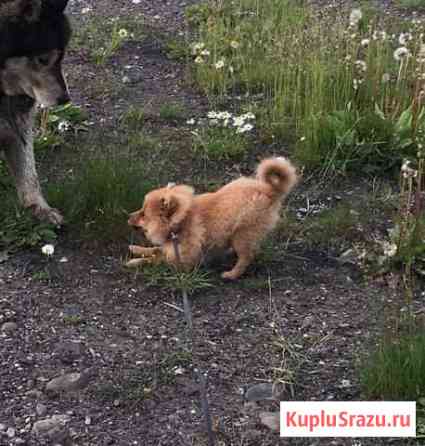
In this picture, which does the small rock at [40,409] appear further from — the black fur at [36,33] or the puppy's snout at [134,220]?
the black fur at [36,33]

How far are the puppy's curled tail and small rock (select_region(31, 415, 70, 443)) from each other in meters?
1.69

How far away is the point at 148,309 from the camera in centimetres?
478

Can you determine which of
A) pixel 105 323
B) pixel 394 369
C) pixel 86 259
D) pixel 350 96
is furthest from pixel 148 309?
pixel 350 96

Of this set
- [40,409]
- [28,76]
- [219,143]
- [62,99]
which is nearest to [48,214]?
[62,99]

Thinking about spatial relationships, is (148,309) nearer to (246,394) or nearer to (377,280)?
(246,394)

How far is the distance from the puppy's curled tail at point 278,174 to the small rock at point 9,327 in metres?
1.50

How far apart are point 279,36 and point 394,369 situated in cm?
416

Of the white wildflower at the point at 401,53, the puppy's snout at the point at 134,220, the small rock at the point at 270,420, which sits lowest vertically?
the small rock at the point at 270,420

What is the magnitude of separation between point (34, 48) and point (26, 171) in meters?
0.85

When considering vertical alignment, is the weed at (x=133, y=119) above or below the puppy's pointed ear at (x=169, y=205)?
below

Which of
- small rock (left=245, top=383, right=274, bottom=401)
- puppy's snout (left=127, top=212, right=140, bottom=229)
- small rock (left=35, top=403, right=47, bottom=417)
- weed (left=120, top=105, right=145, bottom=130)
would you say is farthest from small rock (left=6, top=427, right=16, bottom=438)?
weed (left=120, top=105, right=145, bottom=130)

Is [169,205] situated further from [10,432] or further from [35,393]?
[10,432]

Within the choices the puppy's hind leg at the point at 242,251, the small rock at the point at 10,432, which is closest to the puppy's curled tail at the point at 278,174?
the puppy's hind leg at the point at 242,251

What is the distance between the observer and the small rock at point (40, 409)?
402cm
